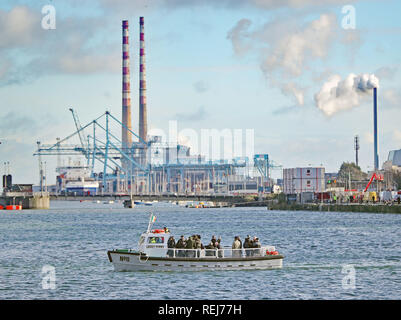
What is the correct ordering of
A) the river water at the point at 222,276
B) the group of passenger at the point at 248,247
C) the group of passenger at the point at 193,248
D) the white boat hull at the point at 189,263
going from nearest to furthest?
the river water at the point at 222,276
the white boat hull at the point at 189,263
the group of passenger at the point at 193,248
the group of passenger at the point at 248,247

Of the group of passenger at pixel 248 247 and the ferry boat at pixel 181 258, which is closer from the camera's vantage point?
the ferry boat at pixel 181 258

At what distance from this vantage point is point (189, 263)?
50562 millimetres

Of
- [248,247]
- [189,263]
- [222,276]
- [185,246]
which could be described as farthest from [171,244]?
[248,247]

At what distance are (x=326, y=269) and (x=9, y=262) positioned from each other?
78.5 ft

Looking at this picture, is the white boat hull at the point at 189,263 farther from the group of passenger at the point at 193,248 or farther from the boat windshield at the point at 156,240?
the boat windshield at the point at 156,240

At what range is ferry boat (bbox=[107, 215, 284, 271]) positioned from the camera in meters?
50.6

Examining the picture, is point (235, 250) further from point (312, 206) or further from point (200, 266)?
point (312, 206)

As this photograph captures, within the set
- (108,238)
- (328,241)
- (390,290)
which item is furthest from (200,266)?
(108,238)

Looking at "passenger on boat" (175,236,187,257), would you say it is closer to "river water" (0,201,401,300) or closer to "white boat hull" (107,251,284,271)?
"white boat hull" (107,251,284,271)

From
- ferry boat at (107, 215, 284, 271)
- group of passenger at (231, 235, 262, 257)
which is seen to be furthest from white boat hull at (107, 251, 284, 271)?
group of passenger at (231, 235, 262, 257)

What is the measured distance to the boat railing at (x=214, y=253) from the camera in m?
50.8

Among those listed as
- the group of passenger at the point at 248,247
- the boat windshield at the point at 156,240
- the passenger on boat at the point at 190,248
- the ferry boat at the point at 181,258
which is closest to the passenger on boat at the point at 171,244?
the ferry boat at the point at 181,258

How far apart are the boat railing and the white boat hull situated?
38 cm

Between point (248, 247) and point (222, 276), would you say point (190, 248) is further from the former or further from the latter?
point (248, 247)
